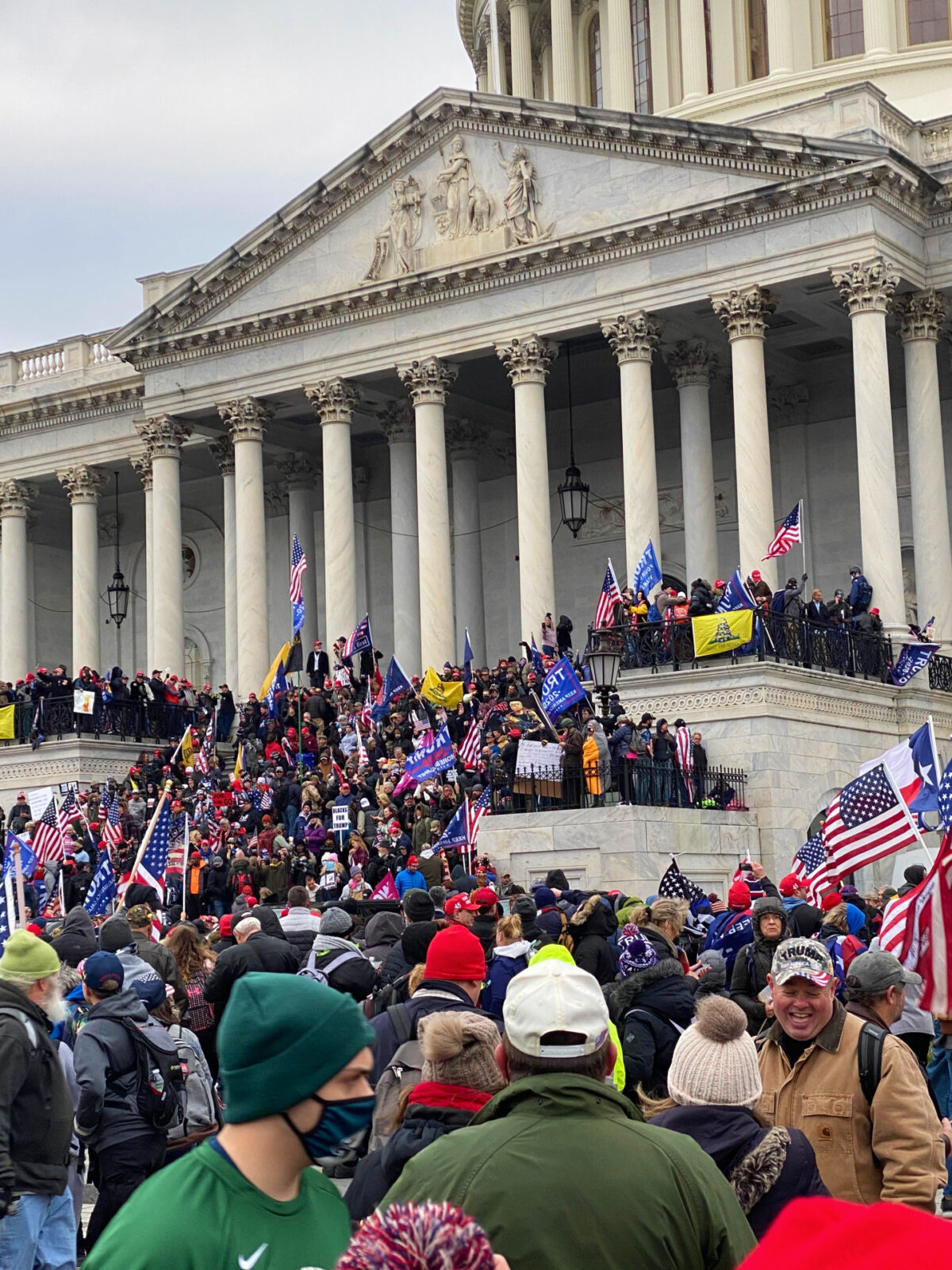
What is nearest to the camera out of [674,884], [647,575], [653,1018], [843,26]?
[653,1018]

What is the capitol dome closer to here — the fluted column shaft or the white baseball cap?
the fluted column shaft

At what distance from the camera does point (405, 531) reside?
4700cm

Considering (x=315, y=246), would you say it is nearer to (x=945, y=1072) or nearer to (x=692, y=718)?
(x=692, y=718)

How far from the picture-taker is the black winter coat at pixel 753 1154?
6.23 metres

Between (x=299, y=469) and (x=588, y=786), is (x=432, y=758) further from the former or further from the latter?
(x=299, y=469)

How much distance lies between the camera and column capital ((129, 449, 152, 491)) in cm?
4912

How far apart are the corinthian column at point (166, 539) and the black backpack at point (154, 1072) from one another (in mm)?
36951

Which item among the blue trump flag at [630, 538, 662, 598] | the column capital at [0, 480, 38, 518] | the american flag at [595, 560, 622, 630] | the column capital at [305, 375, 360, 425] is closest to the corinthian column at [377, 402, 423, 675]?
the column capital at [305, 375, 360, 425]

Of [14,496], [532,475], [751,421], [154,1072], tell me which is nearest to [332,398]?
[532,475]

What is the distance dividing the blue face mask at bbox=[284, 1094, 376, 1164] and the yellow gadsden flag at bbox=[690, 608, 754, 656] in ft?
Answer: 96.6

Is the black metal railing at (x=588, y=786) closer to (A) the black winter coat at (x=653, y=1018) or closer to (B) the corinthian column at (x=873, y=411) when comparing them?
(B) the corinthian column at (x=873, y=411)

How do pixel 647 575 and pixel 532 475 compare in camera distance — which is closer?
pixel 647 575

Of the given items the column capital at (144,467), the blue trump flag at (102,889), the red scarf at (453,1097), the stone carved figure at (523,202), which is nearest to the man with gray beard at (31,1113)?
the red scarf at (453,1097)

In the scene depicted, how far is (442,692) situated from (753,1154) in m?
31.5
